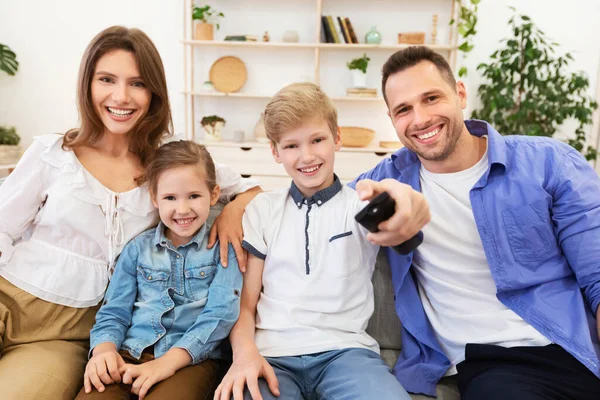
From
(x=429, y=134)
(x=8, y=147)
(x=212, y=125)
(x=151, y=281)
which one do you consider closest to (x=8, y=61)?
(x=8, y=147)

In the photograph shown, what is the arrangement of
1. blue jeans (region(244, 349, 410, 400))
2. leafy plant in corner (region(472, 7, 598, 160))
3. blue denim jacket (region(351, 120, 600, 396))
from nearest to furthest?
blue jeans (region(244, 349, 410, 400)) → blue denim jacket (region(351, 120, 600, 396)) → leafy plant in corner (region(472, 7, 598, 160))

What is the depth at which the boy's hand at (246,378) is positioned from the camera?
99 cm

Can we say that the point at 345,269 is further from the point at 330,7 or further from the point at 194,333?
the point at 330,7

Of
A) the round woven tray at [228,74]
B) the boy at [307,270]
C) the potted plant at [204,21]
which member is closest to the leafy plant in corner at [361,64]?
the round woven tray at [228,74]

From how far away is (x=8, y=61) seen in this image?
4.18 metres

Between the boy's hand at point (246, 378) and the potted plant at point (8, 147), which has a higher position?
the potted plant at point (8, 147)

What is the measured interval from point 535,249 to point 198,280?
36.1 inches

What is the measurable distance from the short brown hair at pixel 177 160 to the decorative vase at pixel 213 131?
2806mm

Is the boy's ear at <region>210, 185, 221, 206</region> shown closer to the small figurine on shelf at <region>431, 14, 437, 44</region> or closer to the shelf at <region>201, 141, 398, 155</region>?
the shelf at <region>201, 141, 398, 155</region>

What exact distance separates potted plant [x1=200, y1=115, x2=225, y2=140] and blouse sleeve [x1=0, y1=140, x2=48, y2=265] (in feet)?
9.35

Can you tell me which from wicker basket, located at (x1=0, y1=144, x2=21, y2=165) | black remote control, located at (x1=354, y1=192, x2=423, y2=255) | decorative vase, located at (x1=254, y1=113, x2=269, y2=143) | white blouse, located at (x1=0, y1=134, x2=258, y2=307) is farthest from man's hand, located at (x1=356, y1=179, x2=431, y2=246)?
wicker basket, located at (x1=0, y1=144, x2=21, y2=165)

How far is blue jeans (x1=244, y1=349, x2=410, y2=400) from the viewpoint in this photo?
3.27 feet

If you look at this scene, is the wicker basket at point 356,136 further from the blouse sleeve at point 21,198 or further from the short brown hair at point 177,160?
the blouse sleeve at point 21,198

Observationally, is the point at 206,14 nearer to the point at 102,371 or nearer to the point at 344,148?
the point at 344,148
